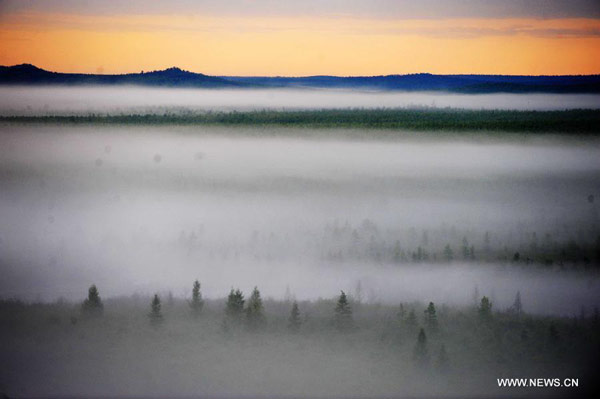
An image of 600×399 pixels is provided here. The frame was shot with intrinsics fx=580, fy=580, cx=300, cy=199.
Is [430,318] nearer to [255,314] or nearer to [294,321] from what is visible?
[294,321]

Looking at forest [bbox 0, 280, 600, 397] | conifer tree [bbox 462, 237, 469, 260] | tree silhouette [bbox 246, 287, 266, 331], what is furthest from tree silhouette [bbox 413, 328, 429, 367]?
conifer tree [bbox 462, 237, 469, 260]

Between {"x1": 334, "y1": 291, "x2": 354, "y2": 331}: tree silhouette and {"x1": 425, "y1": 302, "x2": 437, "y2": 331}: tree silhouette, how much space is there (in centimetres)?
182

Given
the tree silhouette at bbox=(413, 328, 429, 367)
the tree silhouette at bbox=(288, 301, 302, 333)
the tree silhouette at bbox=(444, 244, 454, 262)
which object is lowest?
the tree silhouette at bbox=(413, 328, 429, 367)

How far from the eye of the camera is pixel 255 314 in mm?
13359

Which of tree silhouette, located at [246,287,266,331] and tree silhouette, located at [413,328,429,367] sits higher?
tree silhouette, located at [246,287,266,331]

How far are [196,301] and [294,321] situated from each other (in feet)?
12.2

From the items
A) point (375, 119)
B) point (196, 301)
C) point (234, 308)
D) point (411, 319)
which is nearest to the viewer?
point (411, 319)

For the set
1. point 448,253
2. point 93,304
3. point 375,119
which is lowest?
point 93,304

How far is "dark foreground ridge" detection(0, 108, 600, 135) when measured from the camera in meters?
27.8

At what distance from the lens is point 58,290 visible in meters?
16.3

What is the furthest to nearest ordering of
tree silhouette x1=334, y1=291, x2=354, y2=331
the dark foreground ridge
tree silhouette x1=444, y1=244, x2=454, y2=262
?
the dark foreground ridge → tree silhouette x1=444, y1=244, x2=454, y2=262 → tree silhouette x1=334, y1=291, x2=354, y2=331

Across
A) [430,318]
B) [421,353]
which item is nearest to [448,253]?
[430,318]

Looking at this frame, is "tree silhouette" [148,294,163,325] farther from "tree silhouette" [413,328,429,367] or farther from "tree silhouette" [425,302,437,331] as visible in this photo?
"tree silhouette" [425,302,437,331]

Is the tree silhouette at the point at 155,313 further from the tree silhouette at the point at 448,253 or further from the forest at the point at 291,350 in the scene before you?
the tree silhouette at the point at 448,253
